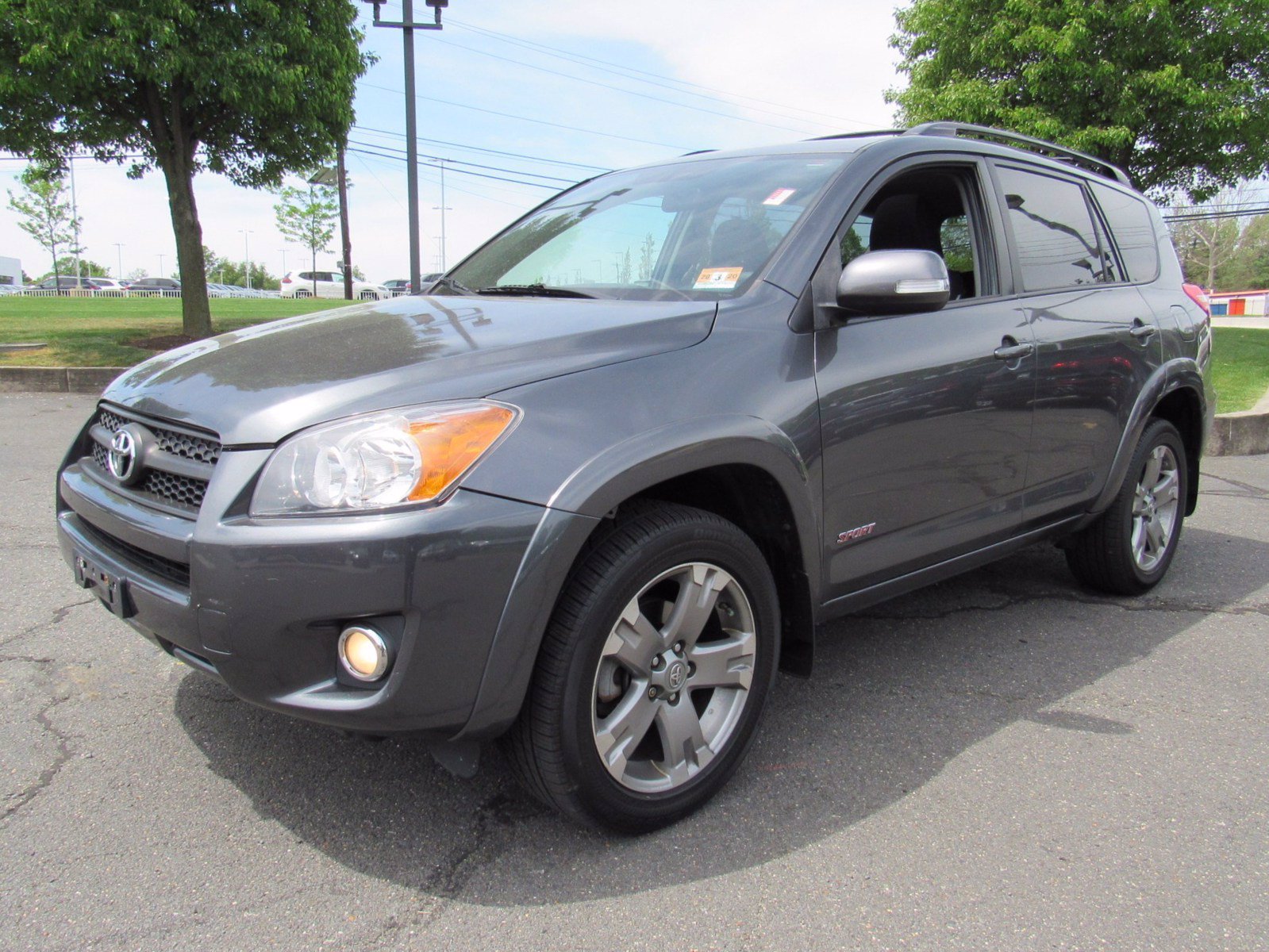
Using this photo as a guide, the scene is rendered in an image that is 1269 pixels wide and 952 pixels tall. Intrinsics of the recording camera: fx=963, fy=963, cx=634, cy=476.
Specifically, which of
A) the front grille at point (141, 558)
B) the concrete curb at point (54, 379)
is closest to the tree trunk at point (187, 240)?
the concrete curb at point (54, 379)

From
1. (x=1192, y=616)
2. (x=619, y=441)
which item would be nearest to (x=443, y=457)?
(x=619, y=441)

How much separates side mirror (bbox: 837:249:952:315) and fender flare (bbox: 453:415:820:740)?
0.60 meters

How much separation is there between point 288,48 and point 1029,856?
12814 mm

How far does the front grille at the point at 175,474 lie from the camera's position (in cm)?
210

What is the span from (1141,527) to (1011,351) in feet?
4.73

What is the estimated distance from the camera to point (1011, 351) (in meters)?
3.10

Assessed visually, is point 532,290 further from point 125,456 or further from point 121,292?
point 121,292

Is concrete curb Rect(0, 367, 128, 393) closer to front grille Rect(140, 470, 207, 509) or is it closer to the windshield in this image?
the windshield

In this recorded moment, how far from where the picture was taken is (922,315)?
2857 millimetres

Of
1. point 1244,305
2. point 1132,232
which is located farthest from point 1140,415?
point 1244,305

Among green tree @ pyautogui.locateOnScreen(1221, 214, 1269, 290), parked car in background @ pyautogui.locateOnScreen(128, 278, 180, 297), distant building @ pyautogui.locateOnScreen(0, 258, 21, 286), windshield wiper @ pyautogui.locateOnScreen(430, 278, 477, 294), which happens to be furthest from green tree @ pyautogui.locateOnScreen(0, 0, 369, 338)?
distant building @ pyautogui.locateOnScreen(0, 258, 21, 286)

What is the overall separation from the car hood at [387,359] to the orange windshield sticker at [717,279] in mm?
124

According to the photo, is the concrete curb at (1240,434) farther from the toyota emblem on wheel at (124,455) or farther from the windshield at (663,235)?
the toyota emblem on wheel at (124,455)

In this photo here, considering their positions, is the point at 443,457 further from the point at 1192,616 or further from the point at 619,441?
the point at 1192,616
